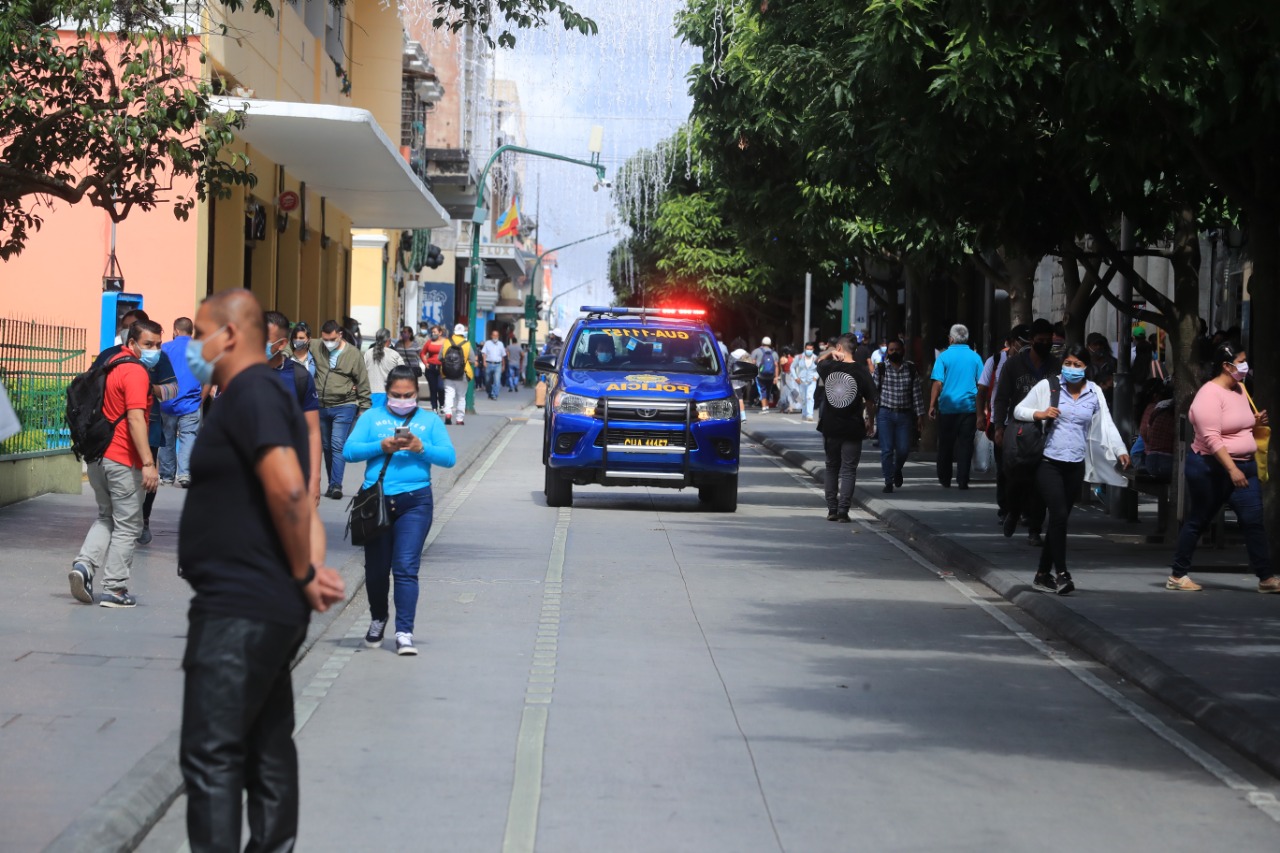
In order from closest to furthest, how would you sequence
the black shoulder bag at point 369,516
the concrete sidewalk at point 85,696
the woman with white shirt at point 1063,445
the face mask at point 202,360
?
the face mask at point 202,360 < the concrete sidewalk at point 85,696 < the black shoulder bag at point 369,516 < the woman with white shirt at point 1063,445

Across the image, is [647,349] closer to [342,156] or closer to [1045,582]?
[1045,582]

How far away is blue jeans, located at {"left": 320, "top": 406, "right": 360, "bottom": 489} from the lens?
18.8m

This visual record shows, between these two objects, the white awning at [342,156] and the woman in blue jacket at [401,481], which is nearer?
the woman in blue jacket at [401,481]

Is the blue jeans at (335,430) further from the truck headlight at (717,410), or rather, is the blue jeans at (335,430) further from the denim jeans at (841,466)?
the denim jeans at (841,466)

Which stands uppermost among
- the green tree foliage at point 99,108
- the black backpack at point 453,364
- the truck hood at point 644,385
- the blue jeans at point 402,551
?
the green tree foliage at point 99,108

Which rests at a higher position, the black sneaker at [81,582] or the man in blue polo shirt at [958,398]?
the man in blue polo shirt at [958,398]

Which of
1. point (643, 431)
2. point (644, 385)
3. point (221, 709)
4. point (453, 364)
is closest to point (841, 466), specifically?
point (643, 431)

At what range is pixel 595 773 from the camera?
22.9 feet

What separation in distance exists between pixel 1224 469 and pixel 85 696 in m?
7.93

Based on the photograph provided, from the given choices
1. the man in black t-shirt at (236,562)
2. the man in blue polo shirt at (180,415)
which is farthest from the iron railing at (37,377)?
the man in black t-shirt at (236,562)

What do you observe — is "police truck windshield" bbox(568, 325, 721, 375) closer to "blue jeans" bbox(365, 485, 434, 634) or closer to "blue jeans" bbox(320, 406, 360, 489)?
"blue jeans" bbox(320, 406, 360, 489)

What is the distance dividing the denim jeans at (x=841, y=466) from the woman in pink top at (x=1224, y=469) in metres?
5.83

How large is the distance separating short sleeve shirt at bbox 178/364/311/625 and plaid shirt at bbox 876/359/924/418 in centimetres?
1746

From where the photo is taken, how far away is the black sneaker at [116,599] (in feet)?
35.0
